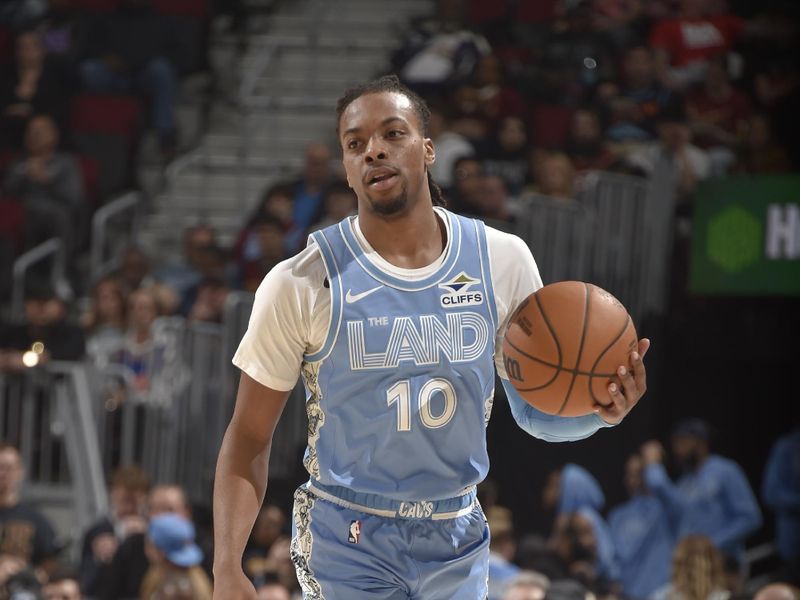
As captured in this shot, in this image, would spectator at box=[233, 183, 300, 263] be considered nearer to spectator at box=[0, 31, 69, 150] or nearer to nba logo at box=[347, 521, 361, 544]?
spectator at box=[0, 31, 69, 150]

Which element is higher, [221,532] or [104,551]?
[221,532]

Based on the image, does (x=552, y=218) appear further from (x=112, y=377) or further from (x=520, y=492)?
(x=112, y=377)

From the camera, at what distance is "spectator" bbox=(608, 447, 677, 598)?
7.02m

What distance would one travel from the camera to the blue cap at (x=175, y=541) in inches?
248

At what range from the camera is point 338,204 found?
767 cm

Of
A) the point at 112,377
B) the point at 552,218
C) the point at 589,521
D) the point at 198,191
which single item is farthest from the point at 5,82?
the point at 589,521

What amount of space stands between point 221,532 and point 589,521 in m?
4.46

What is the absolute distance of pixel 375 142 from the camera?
9.23ft

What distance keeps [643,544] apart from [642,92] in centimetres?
279

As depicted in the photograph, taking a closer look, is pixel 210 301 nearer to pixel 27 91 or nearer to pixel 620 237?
pixel 27 91

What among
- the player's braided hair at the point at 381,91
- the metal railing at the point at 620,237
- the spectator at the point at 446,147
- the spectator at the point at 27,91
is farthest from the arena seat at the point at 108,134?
Result: the player's braided hair at the point at 381,91

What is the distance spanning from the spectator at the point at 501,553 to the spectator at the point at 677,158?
2.16 m

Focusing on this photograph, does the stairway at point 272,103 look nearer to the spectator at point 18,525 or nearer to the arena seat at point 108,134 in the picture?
the arena seat at point 108,134

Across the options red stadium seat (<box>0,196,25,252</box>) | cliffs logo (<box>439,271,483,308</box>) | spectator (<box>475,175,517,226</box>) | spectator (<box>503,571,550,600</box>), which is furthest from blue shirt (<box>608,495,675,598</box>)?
cliffs logo (<box>439,271,483,308</box>)
